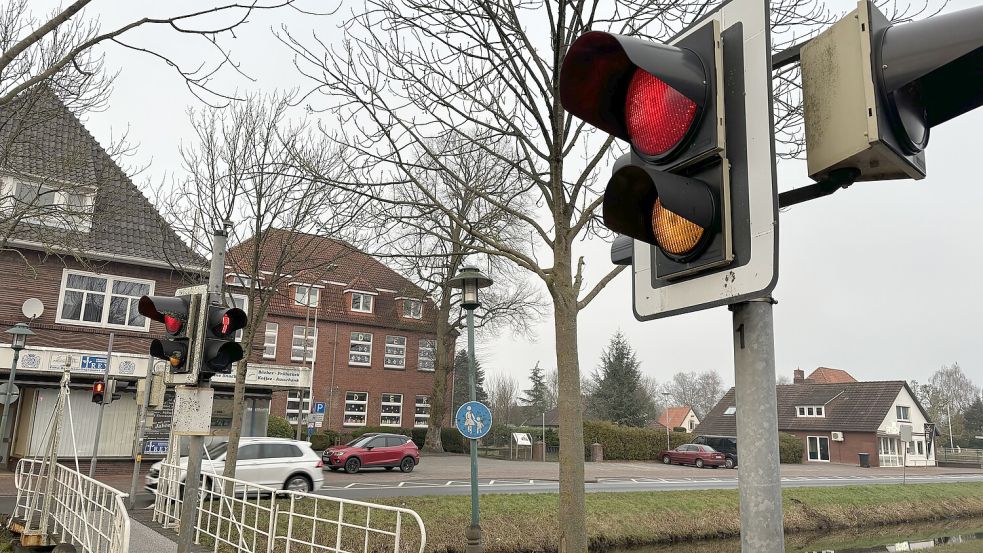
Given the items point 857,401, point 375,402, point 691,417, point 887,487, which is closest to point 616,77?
point 887,487

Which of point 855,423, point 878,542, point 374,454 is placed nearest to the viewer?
point 878,542

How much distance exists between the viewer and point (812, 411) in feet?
177

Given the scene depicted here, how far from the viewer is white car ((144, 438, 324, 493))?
702 inches

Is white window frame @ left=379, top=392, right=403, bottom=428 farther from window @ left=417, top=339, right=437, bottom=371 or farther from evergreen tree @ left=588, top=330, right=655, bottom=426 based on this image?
evergreen tree @ left=588, top=330, right=655, bottom=426

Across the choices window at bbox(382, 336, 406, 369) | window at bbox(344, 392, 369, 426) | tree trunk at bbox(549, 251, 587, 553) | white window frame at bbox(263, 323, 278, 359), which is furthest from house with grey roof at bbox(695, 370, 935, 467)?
tree trunk at bbox(549, 251, 587, 553)

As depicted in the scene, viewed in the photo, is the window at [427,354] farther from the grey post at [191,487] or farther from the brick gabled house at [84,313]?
the grey post at [191,487]

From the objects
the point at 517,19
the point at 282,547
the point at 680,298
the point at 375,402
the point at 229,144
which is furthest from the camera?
the point at 375,402

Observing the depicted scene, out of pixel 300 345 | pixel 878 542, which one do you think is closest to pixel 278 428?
pixel 300 345

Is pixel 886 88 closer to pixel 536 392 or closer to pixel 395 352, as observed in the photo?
pixel 395 352

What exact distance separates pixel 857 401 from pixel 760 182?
58032 millimetres

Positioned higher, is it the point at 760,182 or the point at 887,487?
the point at 760,182

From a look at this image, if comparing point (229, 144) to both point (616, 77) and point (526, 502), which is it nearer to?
point (526, 502)

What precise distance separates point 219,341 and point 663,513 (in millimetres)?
15162

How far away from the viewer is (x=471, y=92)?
408 inches
